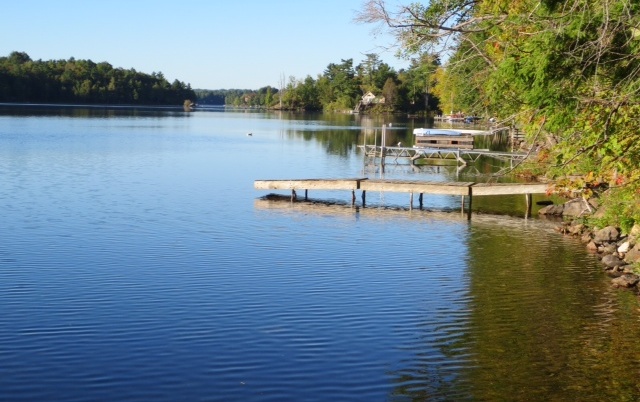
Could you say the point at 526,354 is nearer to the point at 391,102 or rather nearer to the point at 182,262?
the point at 182,262

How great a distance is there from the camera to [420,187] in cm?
2825

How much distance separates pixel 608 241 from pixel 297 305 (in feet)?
32.8

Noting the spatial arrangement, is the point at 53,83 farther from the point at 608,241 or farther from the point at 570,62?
the point at 570,62

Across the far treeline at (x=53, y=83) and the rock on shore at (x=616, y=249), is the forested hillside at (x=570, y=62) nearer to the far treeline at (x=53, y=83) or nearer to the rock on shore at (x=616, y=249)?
the rock on shore at (x=616, y=249)

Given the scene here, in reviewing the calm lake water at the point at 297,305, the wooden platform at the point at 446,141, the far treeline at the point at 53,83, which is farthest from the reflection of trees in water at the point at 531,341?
the far treeline at the point at 53,83

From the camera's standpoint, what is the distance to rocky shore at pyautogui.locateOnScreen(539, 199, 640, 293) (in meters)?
17.9

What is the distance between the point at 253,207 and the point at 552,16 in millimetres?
15844

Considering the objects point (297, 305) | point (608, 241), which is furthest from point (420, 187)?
point (297, 305)

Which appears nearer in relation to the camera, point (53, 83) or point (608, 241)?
point (608, 241)

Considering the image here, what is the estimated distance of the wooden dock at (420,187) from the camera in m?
26.9

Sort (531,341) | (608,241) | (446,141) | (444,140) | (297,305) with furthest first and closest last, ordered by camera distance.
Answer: (444,140)
(446,141)
(608,241)
(297,305)
(531,341)

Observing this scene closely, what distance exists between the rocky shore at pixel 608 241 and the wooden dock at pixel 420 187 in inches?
46.1

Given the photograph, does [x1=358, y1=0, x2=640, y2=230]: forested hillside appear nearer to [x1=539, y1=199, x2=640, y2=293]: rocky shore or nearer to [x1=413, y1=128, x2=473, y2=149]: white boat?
[x1=539, y1=199, x2=640, y2=293]: rocky shore

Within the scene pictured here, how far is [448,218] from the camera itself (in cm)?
2747
